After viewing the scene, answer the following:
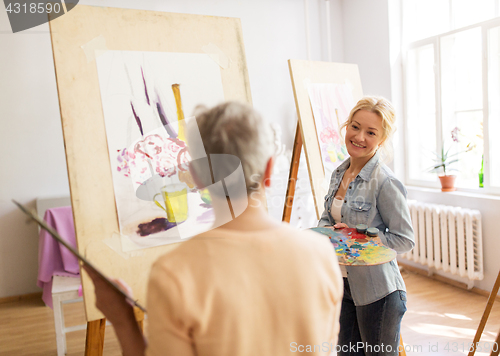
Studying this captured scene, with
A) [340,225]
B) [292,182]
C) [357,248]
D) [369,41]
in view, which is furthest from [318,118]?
[369,41]

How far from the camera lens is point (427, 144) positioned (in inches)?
141

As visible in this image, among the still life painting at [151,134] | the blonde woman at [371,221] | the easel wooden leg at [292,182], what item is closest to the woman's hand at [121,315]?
the still life painting at [151,134]

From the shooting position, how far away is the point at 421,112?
3.59m

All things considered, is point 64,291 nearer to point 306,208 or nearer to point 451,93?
point 306,208

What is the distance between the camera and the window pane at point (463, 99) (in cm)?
308

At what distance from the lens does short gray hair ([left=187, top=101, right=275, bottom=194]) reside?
0.60m

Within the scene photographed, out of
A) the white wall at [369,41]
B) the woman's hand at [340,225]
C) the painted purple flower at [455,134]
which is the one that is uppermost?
the white wall at [369,41]

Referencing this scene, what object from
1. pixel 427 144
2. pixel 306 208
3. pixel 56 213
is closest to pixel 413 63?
pixel 427 144

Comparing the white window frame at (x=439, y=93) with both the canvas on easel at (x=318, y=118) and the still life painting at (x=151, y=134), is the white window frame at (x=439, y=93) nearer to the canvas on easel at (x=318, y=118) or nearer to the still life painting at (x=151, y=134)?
the canvas on easel at (x=318, y=118)

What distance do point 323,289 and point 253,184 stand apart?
0.22 metres

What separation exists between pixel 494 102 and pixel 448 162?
0.57 metres

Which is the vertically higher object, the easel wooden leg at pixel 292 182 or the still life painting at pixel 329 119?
the still life painting at pixel 329 119

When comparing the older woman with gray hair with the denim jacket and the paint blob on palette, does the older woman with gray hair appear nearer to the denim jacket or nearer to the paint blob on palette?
the paint blob on palette

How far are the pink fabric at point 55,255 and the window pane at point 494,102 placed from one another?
10.2 feet
